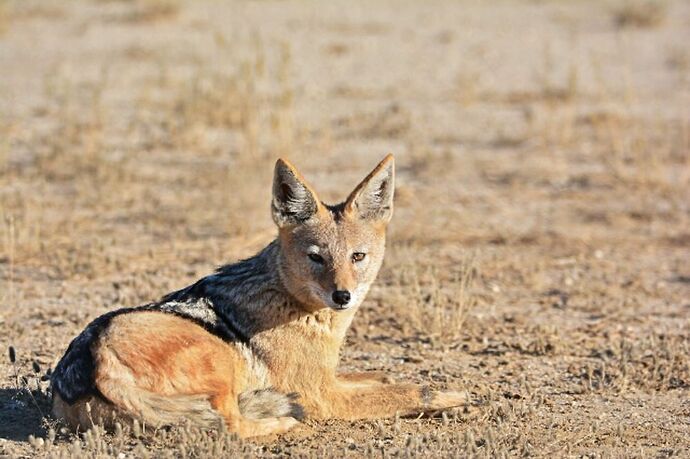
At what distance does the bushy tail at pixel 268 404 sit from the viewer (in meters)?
5.43

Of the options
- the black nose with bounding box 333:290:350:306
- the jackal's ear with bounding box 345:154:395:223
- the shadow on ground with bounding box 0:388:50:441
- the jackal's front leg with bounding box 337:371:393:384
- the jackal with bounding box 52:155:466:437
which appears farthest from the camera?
the jackal's front leg with bounding box 337:371:393:384

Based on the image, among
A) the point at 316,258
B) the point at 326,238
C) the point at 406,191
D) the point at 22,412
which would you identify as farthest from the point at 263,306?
the point at 406,191

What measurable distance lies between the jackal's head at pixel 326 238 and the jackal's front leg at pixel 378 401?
461 millimetres

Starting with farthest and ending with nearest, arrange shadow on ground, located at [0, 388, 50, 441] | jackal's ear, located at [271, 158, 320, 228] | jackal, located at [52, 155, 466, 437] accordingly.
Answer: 1. jackal's ear, located at [271, 158, 320, 228]
2. shadow on ground, located at [0, 388, 50, 441]
3. jackal, located at [52, 155, 466, 437]

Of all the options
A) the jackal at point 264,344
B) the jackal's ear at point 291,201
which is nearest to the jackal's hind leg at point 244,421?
the jackal at point 264,344

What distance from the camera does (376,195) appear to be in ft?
20.1

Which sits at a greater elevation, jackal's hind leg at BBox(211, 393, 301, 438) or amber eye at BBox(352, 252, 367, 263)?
amber eye at BBox(352, 252, 367, 263)

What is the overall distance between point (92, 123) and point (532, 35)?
8.76 metres

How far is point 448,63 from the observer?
1670cm

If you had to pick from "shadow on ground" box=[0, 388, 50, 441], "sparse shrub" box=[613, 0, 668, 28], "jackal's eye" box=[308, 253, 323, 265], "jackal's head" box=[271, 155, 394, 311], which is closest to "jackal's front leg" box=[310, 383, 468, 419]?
"jackal's head" box=[271, 155, 394, 311]

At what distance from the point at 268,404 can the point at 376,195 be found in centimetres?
135

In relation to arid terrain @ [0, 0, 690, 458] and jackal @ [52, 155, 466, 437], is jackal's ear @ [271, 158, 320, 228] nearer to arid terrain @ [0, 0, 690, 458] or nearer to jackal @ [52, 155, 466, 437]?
jackal @ [52, 155, 466, 437]

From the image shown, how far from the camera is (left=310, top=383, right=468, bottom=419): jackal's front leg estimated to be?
5.78 m

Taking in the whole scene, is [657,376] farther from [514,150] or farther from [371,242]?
[514,150]
